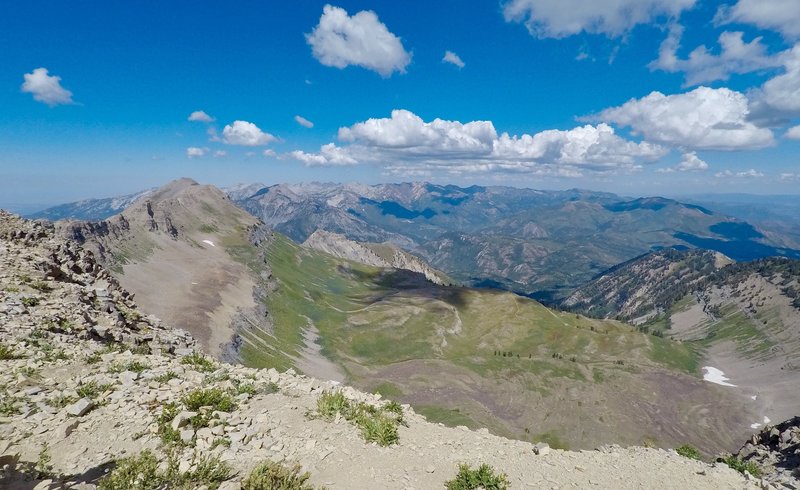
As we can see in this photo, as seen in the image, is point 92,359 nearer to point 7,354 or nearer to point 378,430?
point 7,354

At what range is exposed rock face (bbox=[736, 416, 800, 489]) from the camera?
27.6 metres

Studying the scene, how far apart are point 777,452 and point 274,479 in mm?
47121

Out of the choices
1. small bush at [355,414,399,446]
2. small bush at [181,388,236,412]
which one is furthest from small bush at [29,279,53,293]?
small bush at [355,414,399,446]

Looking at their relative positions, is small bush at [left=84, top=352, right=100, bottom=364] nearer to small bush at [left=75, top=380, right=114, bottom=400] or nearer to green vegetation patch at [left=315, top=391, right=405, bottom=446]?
small bush at [left=75, top=380, right=114, bottom=400]

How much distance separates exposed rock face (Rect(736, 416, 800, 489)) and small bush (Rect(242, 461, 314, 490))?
29460mm

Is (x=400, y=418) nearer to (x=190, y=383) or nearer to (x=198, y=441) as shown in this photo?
(x=198, y=441)

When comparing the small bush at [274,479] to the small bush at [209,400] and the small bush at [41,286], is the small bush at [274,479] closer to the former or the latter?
the small bush at [209,400]

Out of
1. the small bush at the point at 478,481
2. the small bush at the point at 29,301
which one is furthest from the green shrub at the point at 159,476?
the small bush at the point at 29,301

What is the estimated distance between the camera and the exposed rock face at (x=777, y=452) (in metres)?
27.6

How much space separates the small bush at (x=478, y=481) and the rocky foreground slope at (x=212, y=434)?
1.96 ft

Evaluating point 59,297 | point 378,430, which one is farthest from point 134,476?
point 59,297

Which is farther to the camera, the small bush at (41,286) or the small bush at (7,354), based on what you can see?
the small bush at (41,286)

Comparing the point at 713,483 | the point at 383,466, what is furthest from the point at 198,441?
the point at 713,483

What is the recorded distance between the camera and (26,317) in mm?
20984
